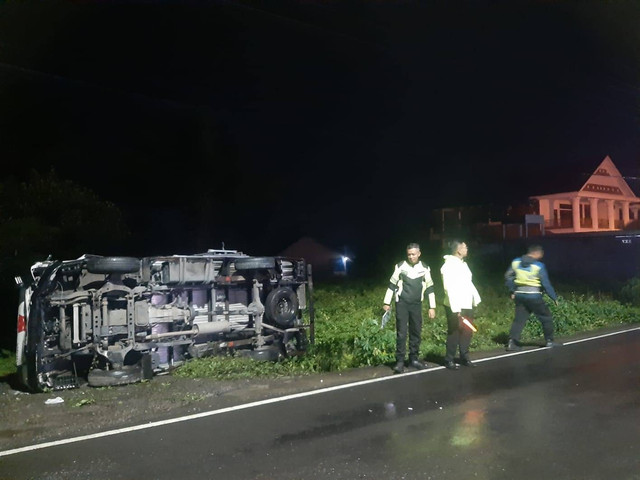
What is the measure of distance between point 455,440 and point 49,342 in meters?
5.60

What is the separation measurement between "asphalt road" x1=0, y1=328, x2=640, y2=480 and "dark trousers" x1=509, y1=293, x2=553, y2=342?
259 cm

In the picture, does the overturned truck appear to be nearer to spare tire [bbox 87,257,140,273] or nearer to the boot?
spare tire [bbox 87,257,140,273]

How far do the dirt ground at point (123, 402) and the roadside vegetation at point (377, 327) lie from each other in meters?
0.53

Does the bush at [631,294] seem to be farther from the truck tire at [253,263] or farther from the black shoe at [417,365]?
the truck tire at [253,263]

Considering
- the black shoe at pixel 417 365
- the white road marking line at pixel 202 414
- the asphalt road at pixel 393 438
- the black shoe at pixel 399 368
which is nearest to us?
the asphalt road at pixel 393 438

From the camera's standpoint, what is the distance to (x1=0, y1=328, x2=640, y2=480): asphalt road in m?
4.58

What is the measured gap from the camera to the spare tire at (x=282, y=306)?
9.66 meters

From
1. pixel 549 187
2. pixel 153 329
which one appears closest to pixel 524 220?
pixel 549 187

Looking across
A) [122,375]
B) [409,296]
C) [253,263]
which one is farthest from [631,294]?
[122,375]

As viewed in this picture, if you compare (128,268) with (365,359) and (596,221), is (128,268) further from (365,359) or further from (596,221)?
(596,221)

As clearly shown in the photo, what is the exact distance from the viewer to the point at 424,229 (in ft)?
148

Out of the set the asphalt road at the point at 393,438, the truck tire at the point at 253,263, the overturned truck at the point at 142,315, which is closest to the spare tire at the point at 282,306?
Answer: the overturned truck at the point at 142,315

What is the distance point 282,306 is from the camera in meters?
9.87

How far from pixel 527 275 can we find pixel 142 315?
21.5 ft
